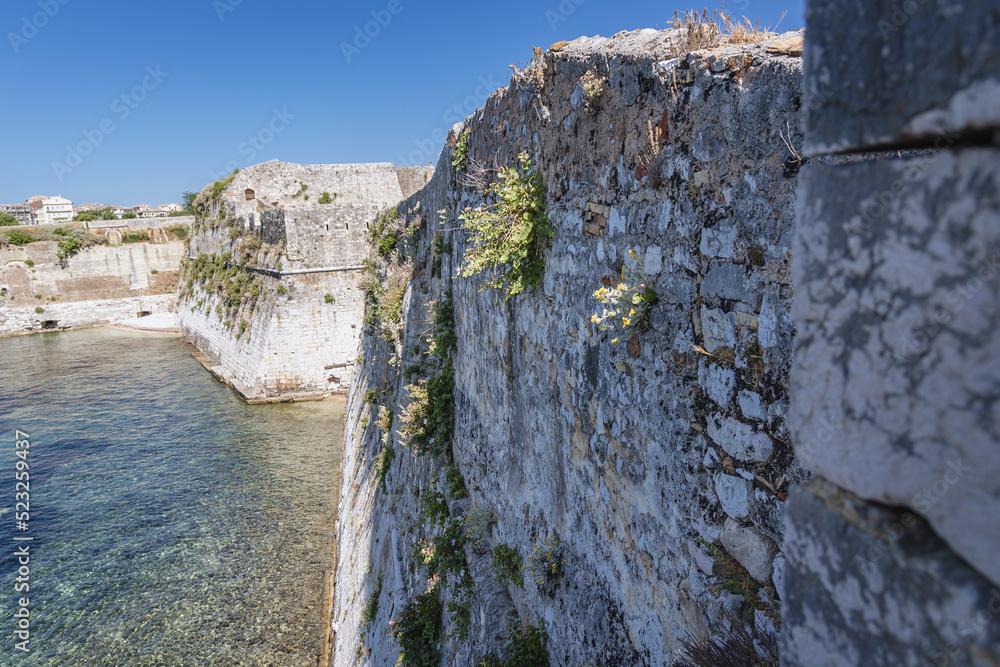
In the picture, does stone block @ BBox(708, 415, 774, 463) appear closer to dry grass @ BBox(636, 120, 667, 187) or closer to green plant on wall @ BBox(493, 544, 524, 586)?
dry grass @ BBox(636, 120, 667, 187)

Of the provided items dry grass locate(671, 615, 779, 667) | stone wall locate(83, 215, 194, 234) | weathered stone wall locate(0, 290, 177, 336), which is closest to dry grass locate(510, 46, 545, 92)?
dry grass locate(671, 615, 779, 667)

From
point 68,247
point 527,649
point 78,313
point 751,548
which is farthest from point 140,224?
point 751,548

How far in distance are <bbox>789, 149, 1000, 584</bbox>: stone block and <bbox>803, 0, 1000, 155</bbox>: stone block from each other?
0.05 metres

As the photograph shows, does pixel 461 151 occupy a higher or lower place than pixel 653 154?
higher

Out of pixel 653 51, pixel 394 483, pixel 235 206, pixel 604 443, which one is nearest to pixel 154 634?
pixel 394 483

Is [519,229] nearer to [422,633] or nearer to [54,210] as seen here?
[422,633]

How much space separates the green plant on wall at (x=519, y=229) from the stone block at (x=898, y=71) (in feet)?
8.55

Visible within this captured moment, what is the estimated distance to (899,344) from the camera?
84 centimetres

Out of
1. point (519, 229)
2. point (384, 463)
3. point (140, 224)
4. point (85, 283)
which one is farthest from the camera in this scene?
point (140, 224)

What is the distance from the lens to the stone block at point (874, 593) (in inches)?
30.3

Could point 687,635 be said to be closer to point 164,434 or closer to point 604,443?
point 604,443

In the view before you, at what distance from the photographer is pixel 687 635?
2242 mm

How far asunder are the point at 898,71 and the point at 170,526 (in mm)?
14340

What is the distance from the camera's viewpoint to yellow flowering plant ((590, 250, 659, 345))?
2.45m
